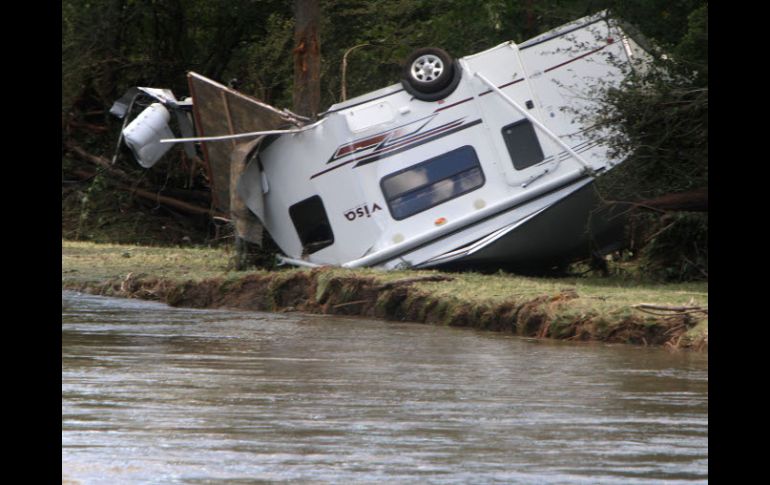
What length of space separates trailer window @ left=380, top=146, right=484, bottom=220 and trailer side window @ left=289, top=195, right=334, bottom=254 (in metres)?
1.00

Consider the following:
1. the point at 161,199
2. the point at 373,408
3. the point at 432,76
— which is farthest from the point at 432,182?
the point at 161,199

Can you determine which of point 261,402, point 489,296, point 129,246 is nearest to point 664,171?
point 489,296

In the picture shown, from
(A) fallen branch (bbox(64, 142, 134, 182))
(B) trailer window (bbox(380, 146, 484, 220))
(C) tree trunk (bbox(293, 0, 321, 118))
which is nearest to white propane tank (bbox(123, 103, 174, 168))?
(C) tree trunk (bbox(293, 0, 321, 118))

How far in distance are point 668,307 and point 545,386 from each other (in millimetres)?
2921

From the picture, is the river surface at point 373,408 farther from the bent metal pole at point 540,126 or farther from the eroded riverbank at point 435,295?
the bent metal pole at point 540,126

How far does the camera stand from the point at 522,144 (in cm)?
1947

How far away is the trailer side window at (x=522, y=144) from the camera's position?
1939 cm

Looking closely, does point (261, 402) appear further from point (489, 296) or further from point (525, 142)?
point (525, 142)

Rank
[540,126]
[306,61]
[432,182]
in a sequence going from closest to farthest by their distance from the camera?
1. [540,126]
2. [432,182]
3. [306,61]

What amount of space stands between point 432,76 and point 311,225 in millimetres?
2653

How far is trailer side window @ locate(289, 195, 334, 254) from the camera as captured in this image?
20.0 metres

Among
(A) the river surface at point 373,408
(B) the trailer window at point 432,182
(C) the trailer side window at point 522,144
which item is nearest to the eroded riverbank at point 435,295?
(A) the river surface at point 373,408

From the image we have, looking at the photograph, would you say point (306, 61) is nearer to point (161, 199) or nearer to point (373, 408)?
point (161, 199)
